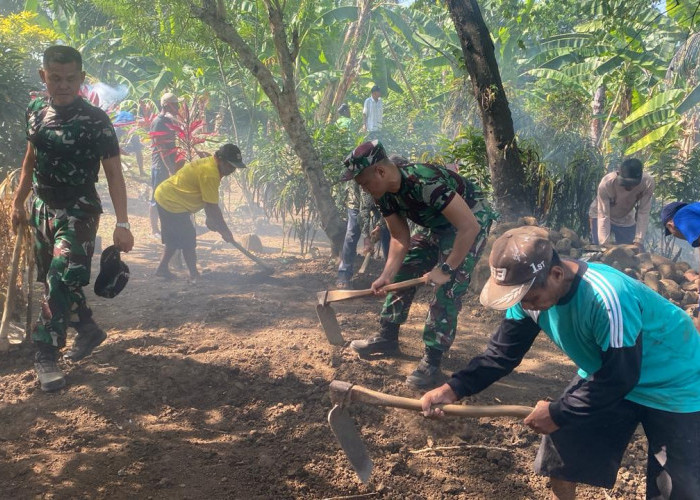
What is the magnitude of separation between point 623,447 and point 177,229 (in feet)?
17.1

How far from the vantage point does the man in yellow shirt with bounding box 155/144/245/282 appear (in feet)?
18.5

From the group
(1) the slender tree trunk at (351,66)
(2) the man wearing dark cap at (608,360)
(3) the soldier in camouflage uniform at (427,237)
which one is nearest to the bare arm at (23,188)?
(3) the soldier in camouflage uniform at (427,237)

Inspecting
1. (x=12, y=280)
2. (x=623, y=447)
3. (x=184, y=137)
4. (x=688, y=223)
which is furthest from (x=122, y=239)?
(x=184, y=137)

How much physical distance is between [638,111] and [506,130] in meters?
3.51

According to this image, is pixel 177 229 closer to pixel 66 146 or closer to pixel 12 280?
pixel 12 280

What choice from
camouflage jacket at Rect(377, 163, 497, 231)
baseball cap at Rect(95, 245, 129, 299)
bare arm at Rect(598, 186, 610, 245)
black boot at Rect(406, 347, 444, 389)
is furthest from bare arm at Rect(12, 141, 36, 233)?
bare arm at Rect(598, 186, 610, 245)

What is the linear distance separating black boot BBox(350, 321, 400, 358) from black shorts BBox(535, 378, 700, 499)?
194cm

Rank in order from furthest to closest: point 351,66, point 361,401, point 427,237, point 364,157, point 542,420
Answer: point 351,66
point 427,237
point 364,157
point 361,401
point 542,420

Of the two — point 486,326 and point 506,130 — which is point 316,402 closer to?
point 486,326

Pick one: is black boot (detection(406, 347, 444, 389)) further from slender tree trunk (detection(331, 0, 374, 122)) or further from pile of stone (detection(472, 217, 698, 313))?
slender tree trunk (detection(331, 0, 374, 122))

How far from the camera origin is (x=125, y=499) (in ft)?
8.56

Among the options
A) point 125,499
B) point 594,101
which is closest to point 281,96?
point 125,499

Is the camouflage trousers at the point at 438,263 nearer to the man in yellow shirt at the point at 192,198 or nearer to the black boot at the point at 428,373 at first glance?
the black boot at the point at 428,373

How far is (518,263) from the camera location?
1.95 metres
